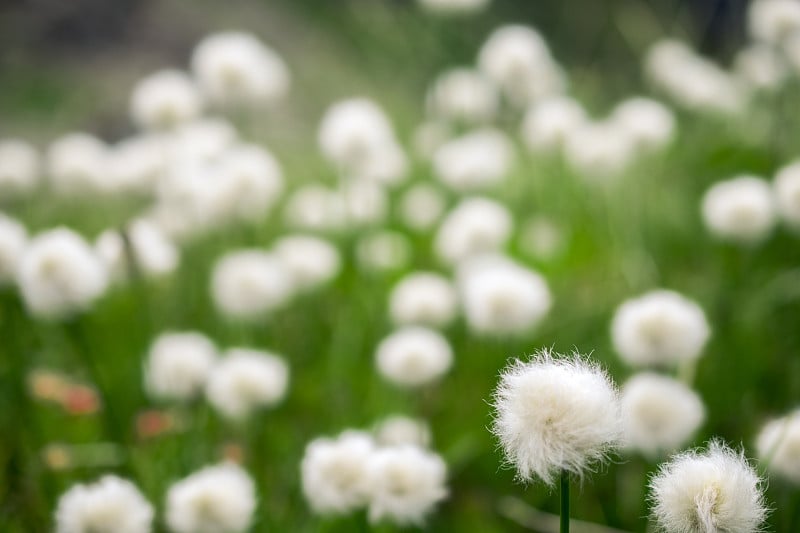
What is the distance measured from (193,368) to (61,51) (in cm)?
369

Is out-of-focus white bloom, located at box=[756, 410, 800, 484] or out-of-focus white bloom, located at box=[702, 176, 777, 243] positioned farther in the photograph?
out-of-focus white bloom, located at box=[702, 176, 777, 243]

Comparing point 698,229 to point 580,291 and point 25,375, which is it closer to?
point 580,291

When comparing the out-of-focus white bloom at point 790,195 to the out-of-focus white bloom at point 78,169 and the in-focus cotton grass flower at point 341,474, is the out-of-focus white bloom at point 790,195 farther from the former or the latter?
the out-of-focus white bloom at point 78,169

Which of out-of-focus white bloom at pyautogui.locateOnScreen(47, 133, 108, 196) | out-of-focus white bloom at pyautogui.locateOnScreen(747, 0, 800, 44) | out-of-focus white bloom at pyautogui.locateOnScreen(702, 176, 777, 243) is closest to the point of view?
out-of-focus white bloom at pyautogui.locateOnScreen(702, 176, 777, 243)

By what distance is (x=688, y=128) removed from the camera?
99.7 inches

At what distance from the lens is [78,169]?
1.78m

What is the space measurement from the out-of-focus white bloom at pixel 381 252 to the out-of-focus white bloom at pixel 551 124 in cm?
51

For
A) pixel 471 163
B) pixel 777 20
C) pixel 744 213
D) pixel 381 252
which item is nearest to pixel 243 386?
pixel 381 252

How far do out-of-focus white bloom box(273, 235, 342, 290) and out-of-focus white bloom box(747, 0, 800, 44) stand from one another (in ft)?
3.43

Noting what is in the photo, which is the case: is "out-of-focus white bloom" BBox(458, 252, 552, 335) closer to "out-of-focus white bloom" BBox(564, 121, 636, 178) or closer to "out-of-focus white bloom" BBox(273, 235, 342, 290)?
"out-of-focus white bloom" BBox(273, 235, 342, 290)

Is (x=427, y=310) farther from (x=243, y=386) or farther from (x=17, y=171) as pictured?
(x=17, y=171)

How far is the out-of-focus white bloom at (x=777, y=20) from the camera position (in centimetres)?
140

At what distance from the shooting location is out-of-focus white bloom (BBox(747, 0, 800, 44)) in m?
1.40

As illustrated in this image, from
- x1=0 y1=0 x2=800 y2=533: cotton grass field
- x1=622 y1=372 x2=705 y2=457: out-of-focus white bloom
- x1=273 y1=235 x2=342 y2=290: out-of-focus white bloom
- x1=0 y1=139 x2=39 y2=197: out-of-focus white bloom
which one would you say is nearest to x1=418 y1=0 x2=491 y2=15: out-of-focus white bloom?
x1=0 y1=0 x2=800 y2=533: cotton grass field
